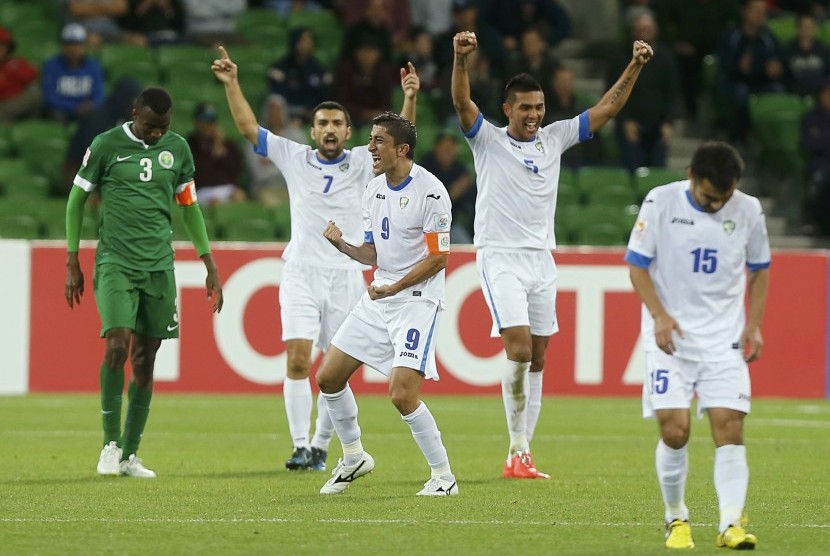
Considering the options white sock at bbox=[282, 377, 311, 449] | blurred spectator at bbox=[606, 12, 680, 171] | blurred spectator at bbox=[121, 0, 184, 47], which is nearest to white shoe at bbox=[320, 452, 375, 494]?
white sock at bbox=[282, 377, 311, 449]

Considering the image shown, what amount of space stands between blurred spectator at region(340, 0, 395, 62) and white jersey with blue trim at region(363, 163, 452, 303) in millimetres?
10772

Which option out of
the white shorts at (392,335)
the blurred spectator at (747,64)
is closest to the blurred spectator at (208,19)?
the blurred spectator at (747,64)

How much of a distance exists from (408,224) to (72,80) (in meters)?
11.1

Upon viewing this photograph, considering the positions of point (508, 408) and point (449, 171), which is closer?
point (508, 408)

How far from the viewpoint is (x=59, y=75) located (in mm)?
19344

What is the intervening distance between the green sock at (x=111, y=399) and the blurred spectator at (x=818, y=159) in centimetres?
1175

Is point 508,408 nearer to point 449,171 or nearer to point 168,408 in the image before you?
point 168,408

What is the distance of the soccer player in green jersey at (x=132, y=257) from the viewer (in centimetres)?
1020

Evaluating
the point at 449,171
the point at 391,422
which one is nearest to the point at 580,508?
the point at 391,422

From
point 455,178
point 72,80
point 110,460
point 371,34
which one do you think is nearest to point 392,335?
point 110,460

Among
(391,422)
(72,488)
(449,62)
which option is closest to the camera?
(72,488)

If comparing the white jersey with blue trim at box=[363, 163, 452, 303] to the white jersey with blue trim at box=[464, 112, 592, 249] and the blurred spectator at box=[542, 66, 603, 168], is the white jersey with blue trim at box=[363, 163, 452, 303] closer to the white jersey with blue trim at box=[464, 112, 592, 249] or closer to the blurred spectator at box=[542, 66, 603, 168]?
the white jersey with blue trim at box=[464, 112, 592, 249]

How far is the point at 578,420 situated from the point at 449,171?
443 cm

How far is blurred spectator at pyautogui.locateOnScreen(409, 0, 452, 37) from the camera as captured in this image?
70.9ft
